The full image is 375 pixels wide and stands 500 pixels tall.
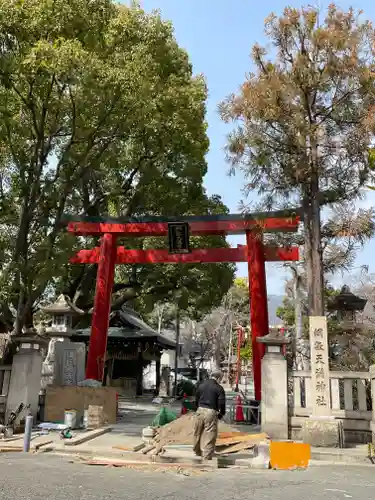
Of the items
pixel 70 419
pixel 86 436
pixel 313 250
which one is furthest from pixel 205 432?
pixel 313 250

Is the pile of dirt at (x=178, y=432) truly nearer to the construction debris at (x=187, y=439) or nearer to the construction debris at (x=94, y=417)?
the construction debris at (x=187, y=439)

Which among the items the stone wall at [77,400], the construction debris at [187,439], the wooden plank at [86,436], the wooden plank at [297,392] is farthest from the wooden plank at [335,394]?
the stone wall at [77,400]

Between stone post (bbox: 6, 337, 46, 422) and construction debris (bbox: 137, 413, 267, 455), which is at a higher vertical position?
stone post (bbox: 6, 337, 46, 422)

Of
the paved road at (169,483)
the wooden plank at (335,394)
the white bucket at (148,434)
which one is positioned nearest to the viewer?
the paved road at (169,483)

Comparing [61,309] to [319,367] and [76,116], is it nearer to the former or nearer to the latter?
[76,116]

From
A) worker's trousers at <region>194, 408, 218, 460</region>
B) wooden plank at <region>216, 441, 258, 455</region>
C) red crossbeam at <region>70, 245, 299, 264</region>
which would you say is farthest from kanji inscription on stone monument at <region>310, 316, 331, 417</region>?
red crossbeam at <region>70, 245, 299, 264</region>

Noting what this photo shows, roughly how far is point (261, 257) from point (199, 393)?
8.28 meters

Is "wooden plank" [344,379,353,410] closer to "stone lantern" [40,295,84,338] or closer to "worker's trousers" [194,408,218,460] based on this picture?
"worker's trousers" [194,408,218,460]

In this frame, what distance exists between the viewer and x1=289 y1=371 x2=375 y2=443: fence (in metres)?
10.1

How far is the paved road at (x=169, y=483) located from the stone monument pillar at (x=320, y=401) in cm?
180

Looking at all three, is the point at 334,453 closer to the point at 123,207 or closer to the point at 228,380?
the point at 123,207

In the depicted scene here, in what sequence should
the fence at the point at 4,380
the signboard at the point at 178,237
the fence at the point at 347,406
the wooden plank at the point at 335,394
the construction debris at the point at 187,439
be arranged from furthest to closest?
1. the signboard at the point at 178,237
2. the fence at the point at 4,380
3. the wooden plank at the point at 335,394
4. the fence at the point at 347,406
5. the construction debris at the point at 187,439

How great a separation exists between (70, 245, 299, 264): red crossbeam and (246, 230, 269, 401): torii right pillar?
0.60 meters

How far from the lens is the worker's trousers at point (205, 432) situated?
7.82m
